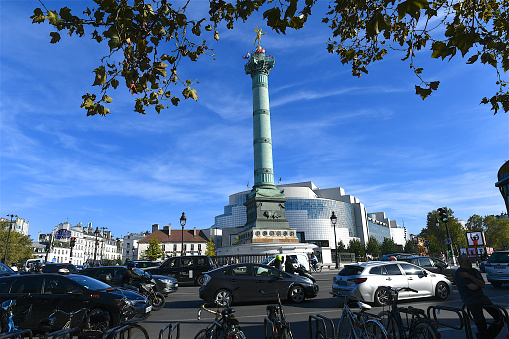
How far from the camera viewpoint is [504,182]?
389 inches

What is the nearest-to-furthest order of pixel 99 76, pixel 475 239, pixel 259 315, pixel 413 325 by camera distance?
pixel 99 76
pixel 413 325
pixel 259 315
pixel 475 239

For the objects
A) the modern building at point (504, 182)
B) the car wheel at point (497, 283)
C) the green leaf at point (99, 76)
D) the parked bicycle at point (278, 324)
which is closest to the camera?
the green leaf at point (99, 76)

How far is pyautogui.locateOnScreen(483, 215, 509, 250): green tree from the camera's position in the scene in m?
89.4

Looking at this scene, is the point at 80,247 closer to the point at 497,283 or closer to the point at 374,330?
the point at 497,283

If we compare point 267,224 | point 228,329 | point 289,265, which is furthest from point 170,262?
point 267,224

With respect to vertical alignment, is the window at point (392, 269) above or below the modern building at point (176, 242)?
below

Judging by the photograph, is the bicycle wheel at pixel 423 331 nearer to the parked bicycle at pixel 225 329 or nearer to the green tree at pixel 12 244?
the parked bicycle at pixel 225 329

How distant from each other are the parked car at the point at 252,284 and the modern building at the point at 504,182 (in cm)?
679

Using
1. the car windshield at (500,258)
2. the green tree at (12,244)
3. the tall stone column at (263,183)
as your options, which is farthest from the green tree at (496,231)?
the green tree at (12,244)

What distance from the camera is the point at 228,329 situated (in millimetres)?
5102

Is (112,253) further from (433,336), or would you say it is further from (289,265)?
(433,336)

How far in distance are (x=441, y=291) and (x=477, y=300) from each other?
21.3 ft

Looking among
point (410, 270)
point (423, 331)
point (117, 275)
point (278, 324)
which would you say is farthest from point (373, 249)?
point (278, 324)

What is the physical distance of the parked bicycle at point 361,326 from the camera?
17.3 ft
